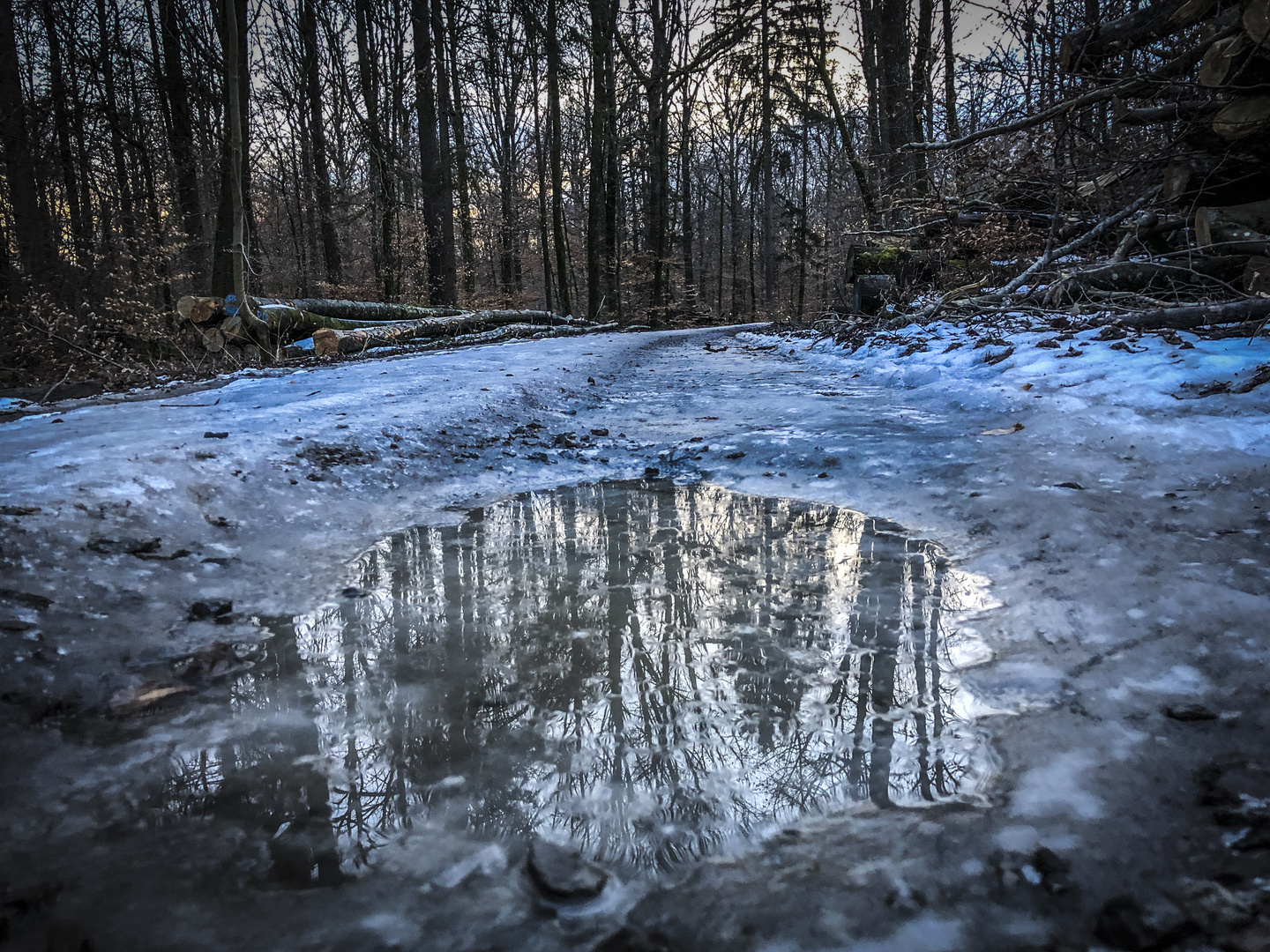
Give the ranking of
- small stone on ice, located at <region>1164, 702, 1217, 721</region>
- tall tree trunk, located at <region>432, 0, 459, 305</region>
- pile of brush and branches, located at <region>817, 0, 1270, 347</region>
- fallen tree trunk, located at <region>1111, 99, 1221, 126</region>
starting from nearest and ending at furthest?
small stone on ice, located at <region>1164, 702, 1217, 721</region>, pile of brush and branches, located at <region>817, 0, 1270, 347</region>, fallen tree trunk, located at <region>1111, 99, 1221, 126</region>, tall tree trunk, located at <region>432, 0, 459, 305</region>

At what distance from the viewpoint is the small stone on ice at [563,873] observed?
29.2 inches

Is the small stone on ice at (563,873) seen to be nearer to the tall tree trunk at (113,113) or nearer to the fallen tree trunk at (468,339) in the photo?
the fallen tree trunk at (468,339)

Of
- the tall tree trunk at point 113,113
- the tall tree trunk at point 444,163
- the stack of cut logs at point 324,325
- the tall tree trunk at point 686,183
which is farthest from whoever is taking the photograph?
the tall tree trunk at point 686,183

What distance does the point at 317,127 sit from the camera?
572 inches

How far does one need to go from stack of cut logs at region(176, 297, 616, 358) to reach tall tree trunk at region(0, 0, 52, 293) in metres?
3.21

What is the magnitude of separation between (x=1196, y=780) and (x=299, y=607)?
164cm

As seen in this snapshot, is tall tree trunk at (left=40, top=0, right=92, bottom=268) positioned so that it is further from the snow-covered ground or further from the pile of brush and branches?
the pile of brush and branches

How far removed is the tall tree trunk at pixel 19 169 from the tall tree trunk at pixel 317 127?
5.56 meters

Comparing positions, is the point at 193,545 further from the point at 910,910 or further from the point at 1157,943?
the point at 1157,943

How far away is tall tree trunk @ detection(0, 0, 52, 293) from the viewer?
852 centimetres

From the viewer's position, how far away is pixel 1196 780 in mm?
843

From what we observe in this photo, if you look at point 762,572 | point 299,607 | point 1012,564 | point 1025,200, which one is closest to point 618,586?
point 762,572

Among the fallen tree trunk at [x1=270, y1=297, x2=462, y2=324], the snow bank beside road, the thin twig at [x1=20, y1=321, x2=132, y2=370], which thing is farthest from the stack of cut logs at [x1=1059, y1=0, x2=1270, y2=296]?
the fallen tree trunk at [x1=270, y1=297, x2=462, y2=324]

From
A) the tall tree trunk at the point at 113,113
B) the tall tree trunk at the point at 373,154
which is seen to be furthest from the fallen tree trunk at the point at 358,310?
the tall tree trunk at the point at 113,113
